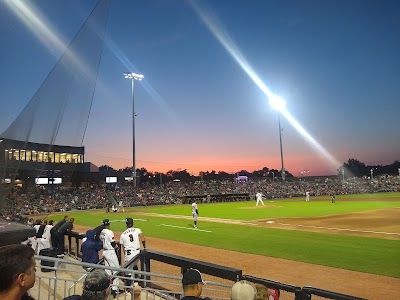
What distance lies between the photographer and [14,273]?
2.17 meters

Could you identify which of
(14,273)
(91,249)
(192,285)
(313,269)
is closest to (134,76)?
(313,269)

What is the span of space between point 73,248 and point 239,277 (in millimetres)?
12339

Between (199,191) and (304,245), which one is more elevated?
(199,191)

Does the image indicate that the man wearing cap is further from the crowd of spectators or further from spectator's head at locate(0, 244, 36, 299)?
the crowd of spectators

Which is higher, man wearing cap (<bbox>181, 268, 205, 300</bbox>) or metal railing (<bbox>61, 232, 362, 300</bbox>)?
man wearing cap (<bbox>181, 268, 205, 300</bbox>)

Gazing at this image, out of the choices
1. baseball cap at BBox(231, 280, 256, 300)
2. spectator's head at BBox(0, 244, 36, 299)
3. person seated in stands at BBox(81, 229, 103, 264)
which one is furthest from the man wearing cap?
person seated in stands at BBox(81, 229, 103, 264)

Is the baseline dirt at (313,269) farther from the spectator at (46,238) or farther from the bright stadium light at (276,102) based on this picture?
the bright stadium light at (276,102)

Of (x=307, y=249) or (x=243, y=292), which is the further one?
(x=307, y=249)

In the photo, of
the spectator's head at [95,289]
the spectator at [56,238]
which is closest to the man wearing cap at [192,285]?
the spectator's head at [95,289]

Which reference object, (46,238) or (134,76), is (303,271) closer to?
(46,238)

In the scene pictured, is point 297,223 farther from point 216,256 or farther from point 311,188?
point 311,188

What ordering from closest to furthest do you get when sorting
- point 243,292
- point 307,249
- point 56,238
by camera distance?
point 243,292, point 56,238, point 307,249

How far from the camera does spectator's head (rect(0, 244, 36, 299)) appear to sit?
2154mm

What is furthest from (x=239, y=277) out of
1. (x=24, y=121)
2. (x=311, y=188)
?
(x=311, y=188)
